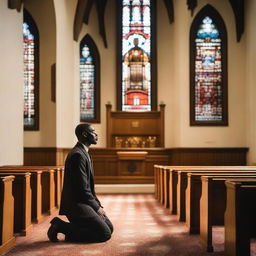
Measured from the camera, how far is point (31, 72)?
A: 13375 millimetres

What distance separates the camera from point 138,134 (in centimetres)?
1614

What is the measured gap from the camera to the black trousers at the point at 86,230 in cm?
540

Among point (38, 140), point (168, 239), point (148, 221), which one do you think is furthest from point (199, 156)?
point (168, 239)

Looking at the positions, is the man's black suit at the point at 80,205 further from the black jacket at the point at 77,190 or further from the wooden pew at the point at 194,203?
the wooden pew at the point at 194,203

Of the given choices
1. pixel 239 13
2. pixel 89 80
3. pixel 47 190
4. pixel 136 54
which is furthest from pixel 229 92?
pixel 47 190

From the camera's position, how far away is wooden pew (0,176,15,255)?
5.06 m

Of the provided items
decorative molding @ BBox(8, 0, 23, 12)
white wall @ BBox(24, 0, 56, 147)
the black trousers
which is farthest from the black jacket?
white wall @ BBox(24, 0, 56, 147)

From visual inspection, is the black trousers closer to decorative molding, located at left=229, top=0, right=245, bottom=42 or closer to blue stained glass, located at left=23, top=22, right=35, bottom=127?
blue stained glass, located at left=23, top=22, right=35, bottom=127

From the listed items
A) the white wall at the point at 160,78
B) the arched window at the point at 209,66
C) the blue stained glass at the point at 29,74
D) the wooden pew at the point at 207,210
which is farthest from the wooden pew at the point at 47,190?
the arched window at the point at 209,66

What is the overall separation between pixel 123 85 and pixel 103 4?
2918mm

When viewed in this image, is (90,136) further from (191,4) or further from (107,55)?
(107,55)

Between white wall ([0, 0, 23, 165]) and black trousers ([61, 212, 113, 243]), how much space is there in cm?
417

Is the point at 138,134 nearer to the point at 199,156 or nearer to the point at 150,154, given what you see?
the point at 150,154

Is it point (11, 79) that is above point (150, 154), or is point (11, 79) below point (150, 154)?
above
